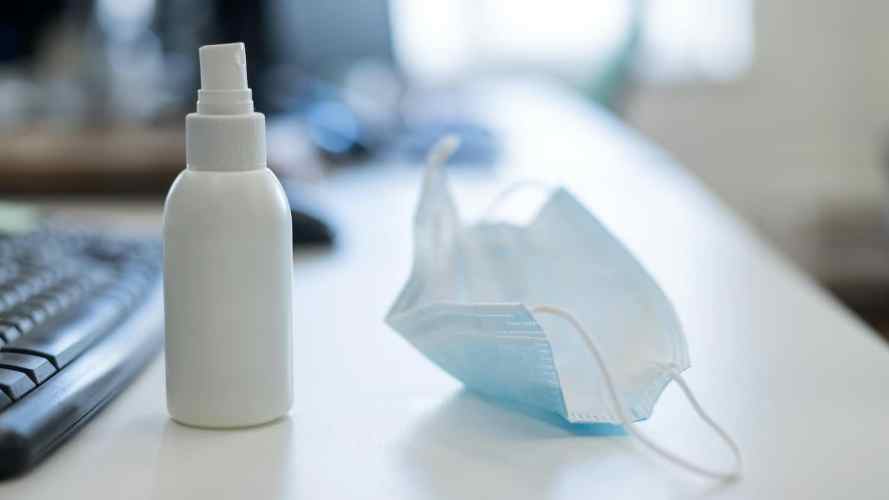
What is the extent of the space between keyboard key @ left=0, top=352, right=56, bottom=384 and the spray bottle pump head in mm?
116

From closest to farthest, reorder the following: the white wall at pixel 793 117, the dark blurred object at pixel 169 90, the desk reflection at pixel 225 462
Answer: the desk reflection at pixel 225 462 → the dark blurred object at pixel 169 90 → the white wall at pixel 793 117

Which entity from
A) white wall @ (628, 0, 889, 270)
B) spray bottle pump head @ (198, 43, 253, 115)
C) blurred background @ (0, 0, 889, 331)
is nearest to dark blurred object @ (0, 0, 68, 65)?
blurred background @ (0, 0, 889, 331)

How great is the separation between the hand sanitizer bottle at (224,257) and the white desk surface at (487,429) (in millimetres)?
23

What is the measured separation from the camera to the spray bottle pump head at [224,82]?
1.50 feet

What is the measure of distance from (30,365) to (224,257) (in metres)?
0.09

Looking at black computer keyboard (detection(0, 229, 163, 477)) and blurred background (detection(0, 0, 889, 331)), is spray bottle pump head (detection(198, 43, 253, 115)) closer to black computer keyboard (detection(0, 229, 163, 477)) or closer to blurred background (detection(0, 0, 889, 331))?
black computer keyboard (detection(0, 229, 163, 477))

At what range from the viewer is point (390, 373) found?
570 millimetres

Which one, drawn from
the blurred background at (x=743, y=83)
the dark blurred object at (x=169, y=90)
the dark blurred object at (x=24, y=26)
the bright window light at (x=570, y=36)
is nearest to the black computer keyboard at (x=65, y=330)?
the dark blurred object at (x=169, y=90)

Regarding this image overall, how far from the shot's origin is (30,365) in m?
0.46

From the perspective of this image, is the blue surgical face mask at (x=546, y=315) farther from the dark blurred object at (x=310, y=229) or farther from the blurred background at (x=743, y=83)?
the blurred background at (x=743, y=83)

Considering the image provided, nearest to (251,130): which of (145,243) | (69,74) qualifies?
(145,243)

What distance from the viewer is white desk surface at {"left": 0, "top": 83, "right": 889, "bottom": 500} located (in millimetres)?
421

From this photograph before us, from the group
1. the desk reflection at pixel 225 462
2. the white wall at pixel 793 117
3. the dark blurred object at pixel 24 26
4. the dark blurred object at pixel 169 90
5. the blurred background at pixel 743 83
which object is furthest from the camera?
the white wall at pixel 793 117

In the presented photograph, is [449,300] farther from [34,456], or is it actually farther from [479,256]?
[34,456]
